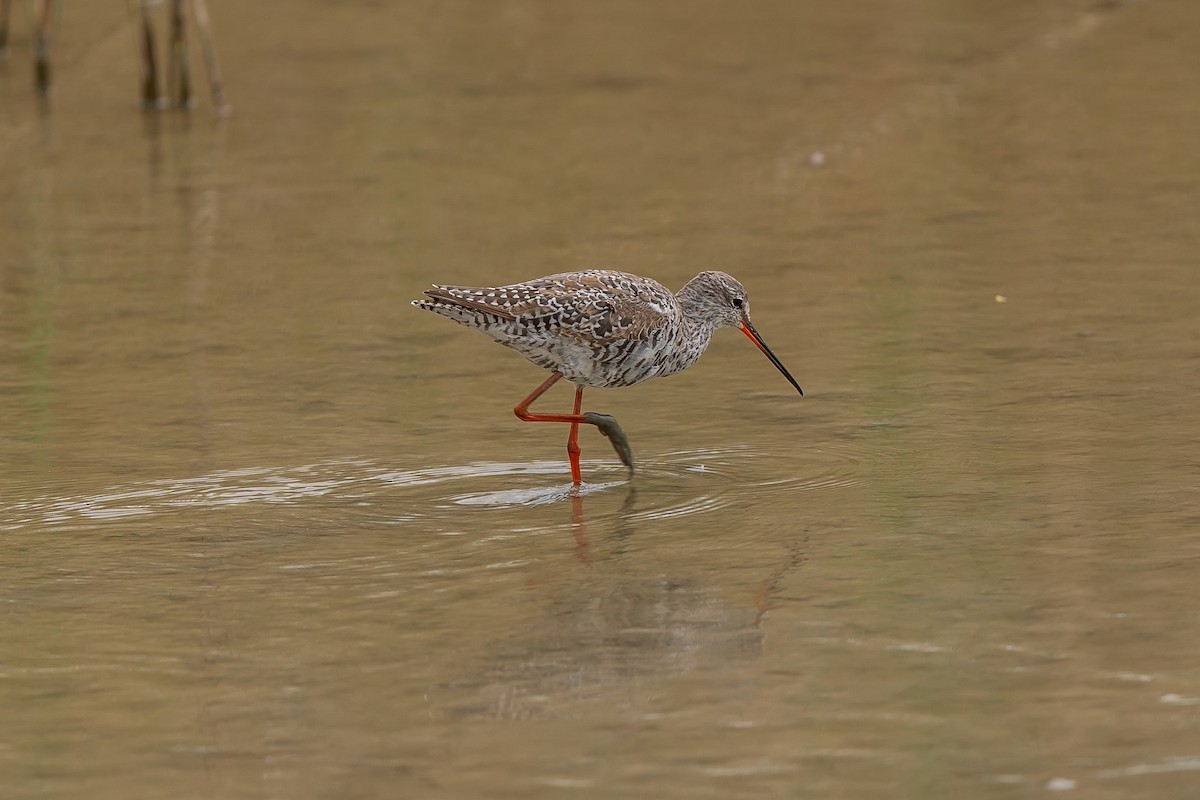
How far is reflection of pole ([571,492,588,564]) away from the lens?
A: 7871 mm

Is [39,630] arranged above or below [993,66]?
below

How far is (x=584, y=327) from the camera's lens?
883 cm

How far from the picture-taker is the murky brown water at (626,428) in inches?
240

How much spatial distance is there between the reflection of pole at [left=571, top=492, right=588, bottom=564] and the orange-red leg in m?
0.22

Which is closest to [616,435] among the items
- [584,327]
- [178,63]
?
[584,327]

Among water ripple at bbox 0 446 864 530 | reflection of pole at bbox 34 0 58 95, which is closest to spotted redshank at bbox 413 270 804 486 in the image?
water ripple at bbox 0 446 864 530

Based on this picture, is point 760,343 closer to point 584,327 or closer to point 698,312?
point 698,312

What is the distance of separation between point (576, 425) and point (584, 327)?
58 centimetres

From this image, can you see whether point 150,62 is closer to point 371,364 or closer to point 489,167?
point 489,167

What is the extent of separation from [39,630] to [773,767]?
9.13ft

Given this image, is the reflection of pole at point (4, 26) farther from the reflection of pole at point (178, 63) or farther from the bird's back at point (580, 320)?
the bird's back at point (580, 320)

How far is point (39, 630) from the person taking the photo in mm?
7086

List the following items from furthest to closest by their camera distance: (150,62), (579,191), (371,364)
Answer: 1. (150,62)
2. (579,191)
3. (371,364)

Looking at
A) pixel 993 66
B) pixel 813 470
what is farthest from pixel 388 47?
pixel 813 470
